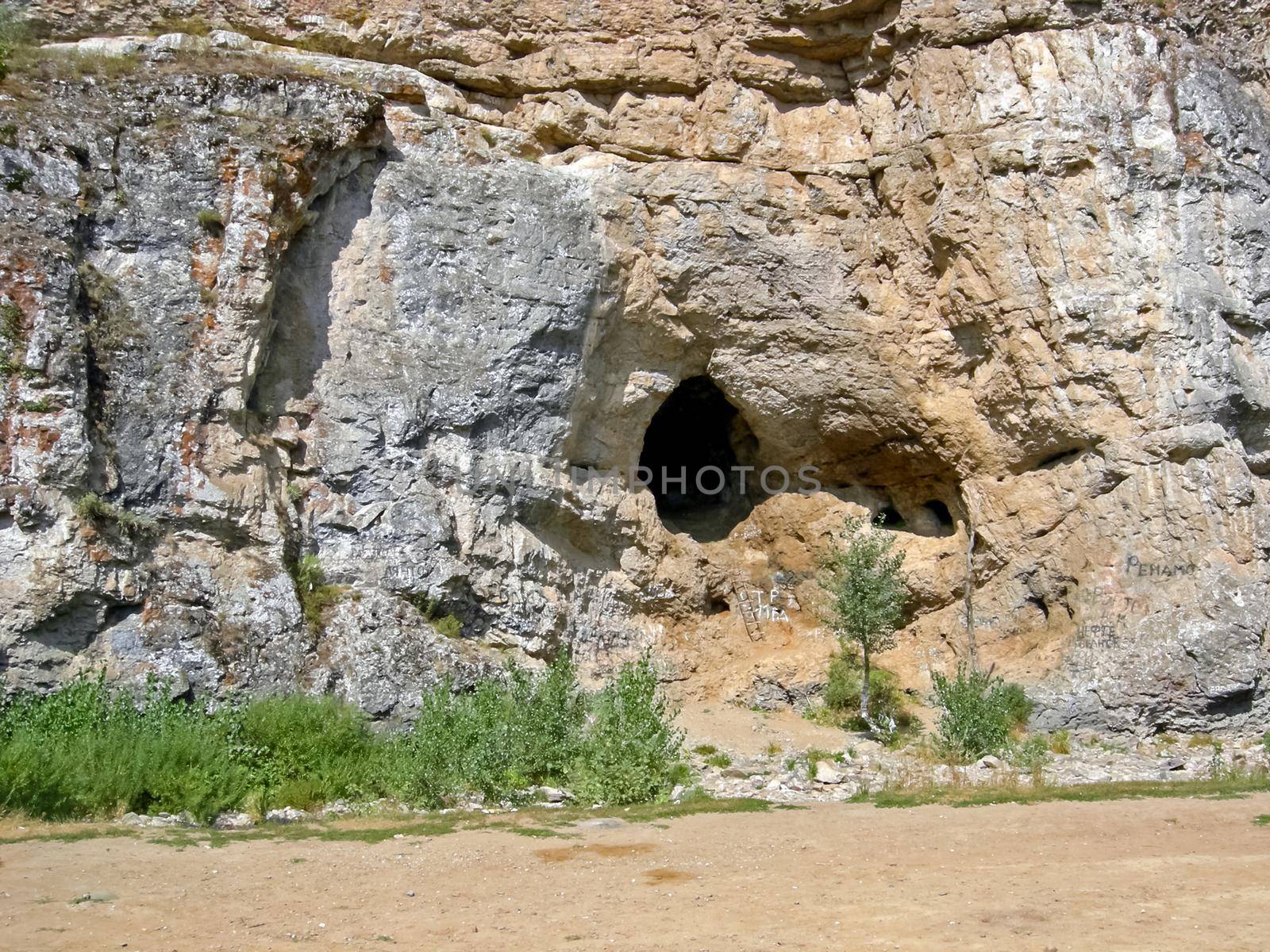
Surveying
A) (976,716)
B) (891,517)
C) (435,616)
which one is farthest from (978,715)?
(435,616)

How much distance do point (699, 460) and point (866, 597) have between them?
14.6 ft

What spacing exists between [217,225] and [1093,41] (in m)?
9.59

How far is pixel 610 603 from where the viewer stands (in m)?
14.6

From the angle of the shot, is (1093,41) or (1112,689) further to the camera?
(1093,41)

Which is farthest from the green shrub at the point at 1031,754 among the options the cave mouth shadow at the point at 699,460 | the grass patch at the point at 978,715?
the cave mouth shadow at the point at 699,460

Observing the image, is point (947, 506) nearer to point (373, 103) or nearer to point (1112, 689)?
point (1112, 689)

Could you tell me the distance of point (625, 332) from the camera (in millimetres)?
14594

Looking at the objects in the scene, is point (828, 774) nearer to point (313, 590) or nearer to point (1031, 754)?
point (1031, 754)

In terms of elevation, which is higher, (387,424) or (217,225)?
(217,225)

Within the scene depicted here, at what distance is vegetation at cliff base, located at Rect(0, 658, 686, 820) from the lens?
977cm

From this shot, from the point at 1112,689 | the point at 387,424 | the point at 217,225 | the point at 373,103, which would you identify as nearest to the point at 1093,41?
the point at 1112,689

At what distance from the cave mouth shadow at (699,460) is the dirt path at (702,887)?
7.31 metres

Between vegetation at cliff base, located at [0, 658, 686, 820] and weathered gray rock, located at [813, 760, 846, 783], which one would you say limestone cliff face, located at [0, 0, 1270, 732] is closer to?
vegetation at cliff base, located at [0, 658, 686, 820]

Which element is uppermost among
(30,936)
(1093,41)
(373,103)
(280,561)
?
(1093,41)
